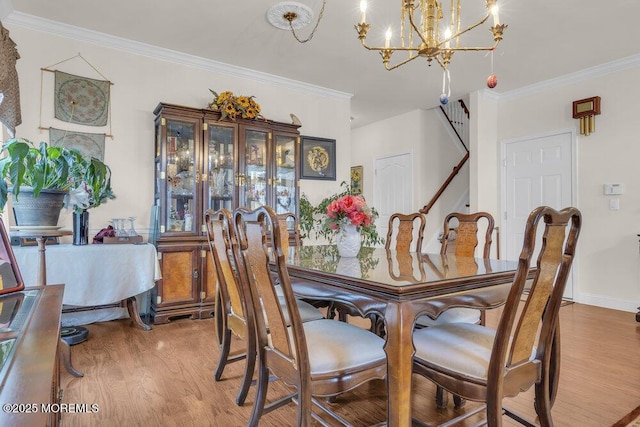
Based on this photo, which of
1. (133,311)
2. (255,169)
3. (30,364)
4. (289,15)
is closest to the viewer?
(30,364)

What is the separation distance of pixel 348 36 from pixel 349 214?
2002 mm

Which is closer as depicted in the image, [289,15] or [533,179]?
[289,15]

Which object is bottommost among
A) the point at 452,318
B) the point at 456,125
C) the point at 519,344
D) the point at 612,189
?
the point at 452,318

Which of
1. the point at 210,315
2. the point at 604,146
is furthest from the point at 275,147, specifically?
the point at 604,146

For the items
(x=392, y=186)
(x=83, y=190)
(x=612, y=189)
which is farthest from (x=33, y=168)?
(x=612, y=189)

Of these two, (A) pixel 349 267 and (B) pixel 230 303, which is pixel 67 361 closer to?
(B) pixel 230 303

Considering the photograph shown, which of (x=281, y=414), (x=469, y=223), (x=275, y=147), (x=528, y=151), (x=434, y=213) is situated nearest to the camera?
(x=281, y=414)

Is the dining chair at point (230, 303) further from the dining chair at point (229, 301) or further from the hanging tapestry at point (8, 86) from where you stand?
the hanging tapestry at point (8, 86)

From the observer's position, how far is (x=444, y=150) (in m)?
5.73

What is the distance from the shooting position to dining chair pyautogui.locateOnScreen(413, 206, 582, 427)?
114cm

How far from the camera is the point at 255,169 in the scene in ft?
12.5

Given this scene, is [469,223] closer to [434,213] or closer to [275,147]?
[275,147]

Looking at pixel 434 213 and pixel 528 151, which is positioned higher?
pixel 528 151

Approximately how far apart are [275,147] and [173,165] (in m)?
1.05
